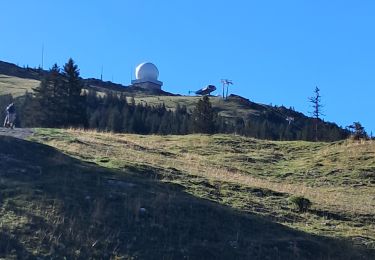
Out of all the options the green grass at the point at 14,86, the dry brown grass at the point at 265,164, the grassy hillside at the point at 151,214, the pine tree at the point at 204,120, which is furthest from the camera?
the green grass at the point at 14,86

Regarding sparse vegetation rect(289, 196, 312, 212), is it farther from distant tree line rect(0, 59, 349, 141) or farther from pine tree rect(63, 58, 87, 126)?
pine tree rect(63, 58, 87, 126)

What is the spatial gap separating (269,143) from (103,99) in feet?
305

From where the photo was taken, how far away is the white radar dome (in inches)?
5519

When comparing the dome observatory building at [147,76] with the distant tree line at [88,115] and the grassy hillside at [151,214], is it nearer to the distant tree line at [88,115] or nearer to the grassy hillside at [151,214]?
the distant tree line at [88,115]

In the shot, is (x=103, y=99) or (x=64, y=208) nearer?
(x=64, y=208)

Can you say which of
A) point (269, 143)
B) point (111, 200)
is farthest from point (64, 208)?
point (269, 143)

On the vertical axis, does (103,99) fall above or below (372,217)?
above

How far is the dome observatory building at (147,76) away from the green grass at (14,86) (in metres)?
22.5

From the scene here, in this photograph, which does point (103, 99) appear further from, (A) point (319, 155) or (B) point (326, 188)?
(B) point (326, 188)

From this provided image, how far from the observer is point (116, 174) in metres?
18.3

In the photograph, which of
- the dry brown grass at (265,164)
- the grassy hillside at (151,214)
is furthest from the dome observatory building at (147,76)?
the grassy hillside at (151,214)

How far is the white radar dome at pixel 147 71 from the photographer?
460 ft

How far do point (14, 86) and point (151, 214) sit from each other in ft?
433

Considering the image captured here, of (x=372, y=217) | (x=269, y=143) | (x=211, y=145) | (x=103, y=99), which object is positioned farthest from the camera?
(x=103, y=99)
